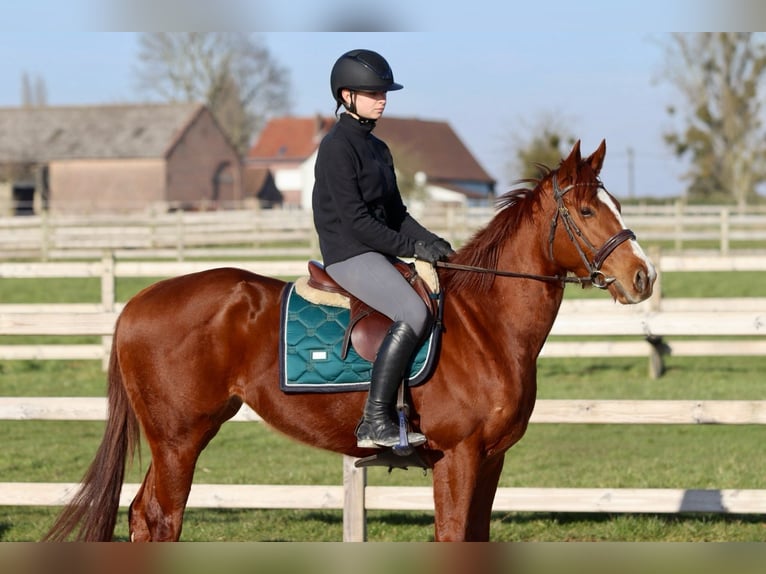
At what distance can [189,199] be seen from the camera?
6500 centimetres

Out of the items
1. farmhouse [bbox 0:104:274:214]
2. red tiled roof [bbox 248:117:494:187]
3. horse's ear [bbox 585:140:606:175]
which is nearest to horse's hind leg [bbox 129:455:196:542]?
horse's ear [bbox 585:140:606:175]

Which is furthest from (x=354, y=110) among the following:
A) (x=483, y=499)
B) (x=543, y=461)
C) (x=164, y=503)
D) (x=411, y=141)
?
(x=411, y=141)

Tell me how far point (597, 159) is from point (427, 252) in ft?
3.18

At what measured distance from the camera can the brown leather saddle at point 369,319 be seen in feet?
15.4

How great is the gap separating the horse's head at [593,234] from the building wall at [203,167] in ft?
183

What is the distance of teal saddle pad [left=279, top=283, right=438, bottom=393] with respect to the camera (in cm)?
472

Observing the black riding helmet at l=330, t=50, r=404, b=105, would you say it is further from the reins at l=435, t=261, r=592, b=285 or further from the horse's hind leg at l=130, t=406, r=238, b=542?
the horse's hind leg at l=130, t=406, r=238, b=542

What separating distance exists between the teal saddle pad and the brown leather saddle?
0.05 meters

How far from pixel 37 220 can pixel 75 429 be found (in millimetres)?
24643

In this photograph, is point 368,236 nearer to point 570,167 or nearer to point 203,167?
point 570,167

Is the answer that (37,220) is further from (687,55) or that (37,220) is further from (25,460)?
(687,55)

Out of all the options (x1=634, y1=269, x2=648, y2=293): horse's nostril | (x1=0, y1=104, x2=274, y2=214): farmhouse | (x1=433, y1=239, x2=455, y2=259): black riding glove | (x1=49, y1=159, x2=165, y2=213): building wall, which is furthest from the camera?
(x1=49, y1=159, x2=165, y2=213): building wall

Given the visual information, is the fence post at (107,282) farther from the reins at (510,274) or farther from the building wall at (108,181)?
the building wall at (108,181)

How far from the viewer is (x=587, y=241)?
4.67m
